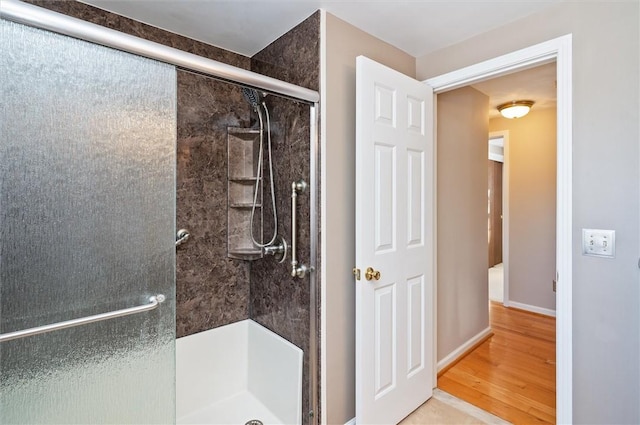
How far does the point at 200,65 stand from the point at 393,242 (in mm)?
1296

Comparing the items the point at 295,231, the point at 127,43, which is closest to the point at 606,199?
the point at 295,231

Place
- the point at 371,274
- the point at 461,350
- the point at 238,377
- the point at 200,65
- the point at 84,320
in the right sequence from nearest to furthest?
the point at 84,320, the point at 200,65, the point at 371,274, the point at 238,377, the point at 461,350

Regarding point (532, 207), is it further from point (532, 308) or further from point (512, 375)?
point (512, 375)

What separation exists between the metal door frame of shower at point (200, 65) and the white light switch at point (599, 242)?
1.29 meters

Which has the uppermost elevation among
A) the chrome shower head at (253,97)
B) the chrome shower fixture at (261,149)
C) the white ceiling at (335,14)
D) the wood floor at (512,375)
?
the white ceiling at (335,14)

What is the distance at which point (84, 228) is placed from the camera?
1.08 m

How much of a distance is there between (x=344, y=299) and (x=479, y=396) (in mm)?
1272

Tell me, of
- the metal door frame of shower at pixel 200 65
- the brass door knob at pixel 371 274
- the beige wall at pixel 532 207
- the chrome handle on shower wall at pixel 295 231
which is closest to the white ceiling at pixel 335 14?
the metal door frame of shower at pixel 200 65

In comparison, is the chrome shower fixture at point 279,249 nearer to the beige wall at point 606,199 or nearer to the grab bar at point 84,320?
the grab bar at point 84,320

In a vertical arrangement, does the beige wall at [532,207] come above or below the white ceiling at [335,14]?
below

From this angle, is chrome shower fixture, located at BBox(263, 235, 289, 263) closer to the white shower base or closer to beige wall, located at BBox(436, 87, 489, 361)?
the white shower base

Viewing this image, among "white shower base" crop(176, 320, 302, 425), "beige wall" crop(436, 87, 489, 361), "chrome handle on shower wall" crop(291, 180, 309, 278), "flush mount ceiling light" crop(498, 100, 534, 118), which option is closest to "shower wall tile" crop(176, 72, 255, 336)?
"white shower base" crop(176, 320, 302, 425)

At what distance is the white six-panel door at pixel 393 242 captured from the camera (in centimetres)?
168

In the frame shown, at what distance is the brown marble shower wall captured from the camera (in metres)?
1.76
